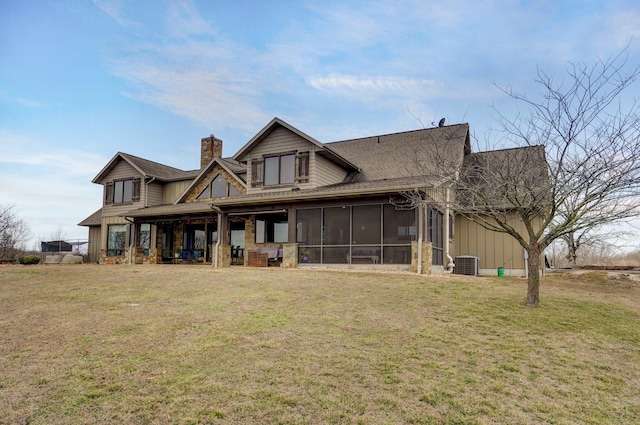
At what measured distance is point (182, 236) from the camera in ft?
70.8

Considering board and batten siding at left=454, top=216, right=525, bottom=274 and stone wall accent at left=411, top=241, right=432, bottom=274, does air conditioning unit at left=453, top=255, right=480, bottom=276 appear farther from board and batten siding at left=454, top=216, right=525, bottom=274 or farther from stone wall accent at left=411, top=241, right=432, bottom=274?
stone wall accent at left=411, top=241, right=432, bottom=274

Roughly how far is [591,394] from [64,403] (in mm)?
5479

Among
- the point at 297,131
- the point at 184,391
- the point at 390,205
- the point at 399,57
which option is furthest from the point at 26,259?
the point at 184,391

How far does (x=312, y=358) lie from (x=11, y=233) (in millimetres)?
30643

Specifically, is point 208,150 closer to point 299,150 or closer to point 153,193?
point 153,193

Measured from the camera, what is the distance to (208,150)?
911 inches

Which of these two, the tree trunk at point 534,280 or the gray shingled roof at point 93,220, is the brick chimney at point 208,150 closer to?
the gray shingled roof at point 93,220

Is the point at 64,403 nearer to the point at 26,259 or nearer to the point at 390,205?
the point at 390,205

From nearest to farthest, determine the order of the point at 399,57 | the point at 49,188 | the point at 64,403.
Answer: the point at 64,403 < the point at 399,57 < the point at 49,188

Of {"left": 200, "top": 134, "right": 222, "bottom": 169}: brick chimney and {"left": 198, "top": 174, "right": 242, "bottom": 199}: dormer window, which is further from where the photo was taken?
{"left": 200, "top": 134, "right": 222, "bottom": 169}: brick chimney

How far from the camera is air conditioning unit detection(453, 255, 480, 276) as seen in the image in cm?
1602

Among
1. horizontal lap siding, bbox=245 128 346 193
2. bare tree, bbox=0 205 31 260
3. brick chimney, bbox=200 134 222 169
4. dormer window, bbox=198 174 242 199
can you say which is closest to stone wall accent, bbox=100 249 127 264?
dormer window, bbox=198 174 242 199

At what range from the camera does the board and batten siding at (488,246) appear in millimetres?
16688

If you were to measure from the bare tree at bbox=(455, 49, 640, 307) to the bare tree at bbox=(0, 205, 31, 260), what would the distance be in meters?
28.2
